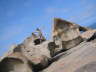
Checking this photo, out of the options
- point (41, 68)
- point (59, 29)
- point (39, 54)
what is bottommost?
point (41, 68)

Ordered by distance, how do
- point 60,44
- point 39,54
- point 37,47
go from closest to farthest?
point 39,54, point 37,47, point 60,44

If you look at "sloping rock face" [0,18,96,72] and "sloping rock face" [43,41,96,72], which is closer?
"sloping rock face" [43,41,96,72]

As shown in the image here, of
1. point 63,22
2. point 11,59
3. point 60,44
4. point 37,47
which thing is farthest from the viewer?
point 63,22

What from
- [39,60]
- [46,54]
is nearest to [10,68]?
[39,60]

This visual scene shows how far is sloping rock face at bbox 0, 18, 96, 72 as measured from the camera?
9.33 meters

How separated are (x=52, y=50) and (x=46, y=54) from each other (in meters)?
1.00

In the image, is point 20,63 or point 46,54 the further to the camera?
point 46,54

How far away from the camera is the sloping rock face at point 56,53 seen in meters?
9.33

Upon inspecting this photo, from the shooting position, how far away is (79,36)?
15789 mm

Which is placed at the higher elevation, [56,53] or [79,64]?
[79,64]

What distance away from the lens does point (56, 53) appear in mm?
14867

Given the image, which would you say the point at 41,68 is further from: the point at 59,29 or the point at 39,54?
the point at 59,29

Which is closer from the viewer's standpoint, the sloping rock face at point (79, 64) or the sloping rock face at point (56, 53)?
the sloping rock face at point (79, 64)

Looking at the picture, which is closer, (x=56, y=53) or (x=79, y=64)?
(x=79, y=64)
